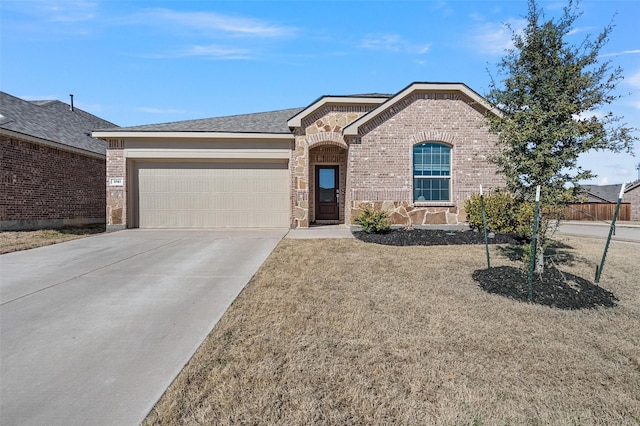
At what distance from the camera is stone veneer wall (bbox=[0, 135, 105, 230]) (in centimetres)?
1168

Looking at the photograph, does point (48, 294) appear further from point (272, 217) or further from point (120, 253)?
point (272, 217)

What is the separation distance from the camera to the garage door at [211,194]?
13109mm

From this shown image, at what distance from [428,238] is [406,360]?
7.06 m

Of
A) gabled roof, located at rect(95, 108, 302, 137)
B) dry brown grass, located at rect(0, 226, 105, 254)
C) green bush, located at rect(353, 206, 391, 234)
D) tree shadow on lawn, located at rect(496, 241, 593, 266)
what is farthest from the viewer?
gabled roof, located at rect(95, 108, 302, 137)

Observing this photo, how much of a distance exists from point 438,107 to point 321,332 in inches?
406

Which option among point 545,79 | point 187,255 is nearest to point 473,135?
point 545,79

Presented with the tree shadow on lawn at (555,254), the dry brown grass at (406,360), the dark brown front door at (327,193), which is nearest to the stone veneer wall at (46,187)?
the dark brown front door at (327,193)

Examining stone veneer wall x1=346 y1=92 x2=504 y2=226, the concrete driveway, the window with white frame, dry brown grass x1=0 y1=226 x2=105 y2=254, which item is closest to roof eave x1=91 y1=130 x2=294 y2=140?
stone veneer wall x1=346 y1=92 x2=504 y2=226

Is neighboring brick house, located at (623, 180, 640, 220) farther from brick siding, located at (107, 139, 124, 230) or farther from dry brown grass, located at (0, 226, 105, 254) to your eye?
dry brown grass, located at (0, 226, 105, 254)

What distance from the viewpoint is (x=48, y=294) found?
5.13 m

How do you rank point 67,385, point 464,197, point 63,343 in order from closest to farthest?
1. point 67,385
2. point 63,343
3. point 464,197

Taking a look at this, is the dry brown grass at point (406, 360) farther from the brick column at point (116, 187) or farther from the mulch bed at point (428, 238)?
the brick column at point (116, 187)

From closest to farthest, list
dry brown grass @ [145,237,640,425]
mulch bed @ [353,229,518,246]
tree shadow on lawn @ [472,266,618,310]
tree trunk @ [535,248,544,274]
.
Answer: dry brown grass @ [145,237,640,425], tree shadow on lawn @ [472,266,618,310], tree trunk @ [535,248,544,274], mulch bed @ [353,229,518,246]

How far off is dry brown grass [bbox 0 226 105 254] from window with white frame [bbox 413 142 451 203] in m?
11.7
